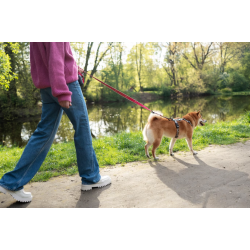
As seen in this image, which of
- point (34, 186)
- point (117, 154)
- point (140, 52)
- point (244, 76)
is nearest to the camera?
point (34, 186)

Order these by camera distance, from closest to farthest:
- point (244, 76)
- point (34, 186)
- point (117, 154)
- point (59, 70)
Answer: point (59, 70) < point (34, 186) < point (117, 154) < point (244, 76)

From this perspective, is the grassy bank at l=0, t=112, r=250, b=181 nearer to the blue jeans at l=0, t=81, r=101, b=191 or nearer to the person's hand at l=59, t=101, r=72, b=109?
the blue jeans at l=0, t=81, r=101, b=191

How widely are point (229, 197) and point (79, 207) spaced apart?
169 cm

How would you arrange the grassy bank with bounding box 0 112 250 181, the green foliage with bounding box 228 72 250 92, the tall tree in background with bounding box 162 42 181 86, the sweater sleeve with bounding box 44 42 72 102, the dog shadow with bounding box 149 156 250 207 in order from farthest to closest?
the tall tree in background with bounding box 162 42 181 86 → the green foliage with bounding box 228 72 250 92 → the grassy bank with bounding box 0 112 250 181 → the dog shadow with bounding box 149 156 250 207 → the sweater sleeve with bounding box 44 42 72 102

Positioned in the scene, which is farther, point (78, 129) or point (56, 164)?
point (56, 164)

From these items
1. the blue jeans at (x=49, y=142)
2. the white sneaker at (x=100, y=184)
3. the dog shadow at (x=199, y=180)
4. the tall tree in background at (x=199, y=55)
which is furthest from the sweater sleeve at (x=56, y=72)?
the tall tree in background at (x=199, y=55)

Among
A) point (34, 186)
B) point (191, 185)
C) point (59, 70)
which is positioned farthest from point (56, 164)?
point (191, 185)

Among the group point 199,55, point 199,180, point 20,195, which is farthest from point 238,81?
point 20,195

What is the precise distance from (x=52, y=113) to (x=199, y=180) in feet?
7.01

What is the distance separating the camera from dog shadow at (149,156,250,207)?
2396mm

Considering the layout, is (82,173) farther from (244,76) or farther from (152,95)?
(152,95)

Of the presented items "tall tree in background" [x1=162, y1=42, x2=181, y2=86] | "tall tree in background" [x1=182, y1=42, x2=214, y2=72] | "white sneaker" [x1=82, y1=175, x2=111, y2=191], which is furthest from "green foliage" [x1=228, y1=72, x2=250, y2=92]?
"white sneaker" [x1=82, y1=175, x2=111, y2=191]

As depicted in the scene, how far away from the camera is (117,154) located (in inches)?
161

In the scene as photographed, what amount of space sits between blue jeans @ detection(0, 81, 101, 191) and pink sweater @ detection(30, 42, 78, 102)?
0.13 metres
